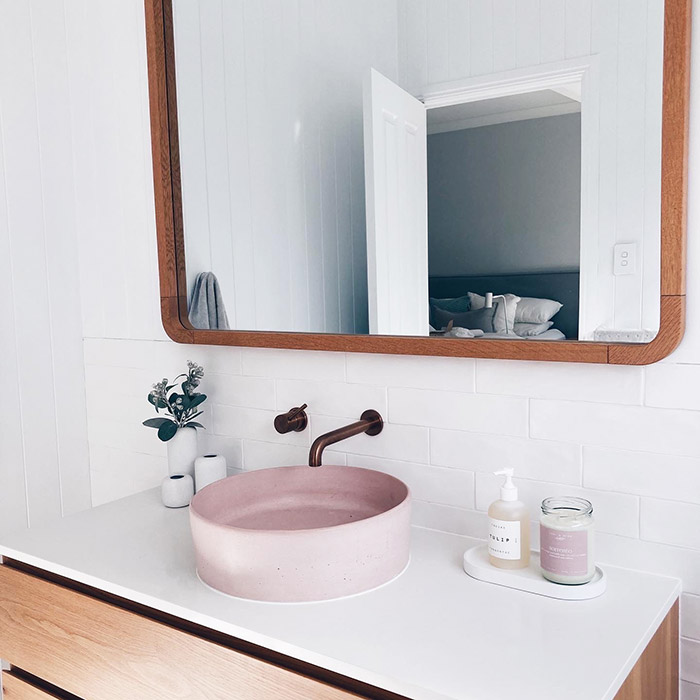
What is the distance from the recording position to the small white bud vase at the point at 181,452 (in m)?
1.46

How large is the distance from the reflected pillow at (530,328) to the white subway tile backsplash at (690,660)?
1.62 ft

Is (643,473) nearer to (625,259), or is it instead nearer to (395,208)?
(625,259)

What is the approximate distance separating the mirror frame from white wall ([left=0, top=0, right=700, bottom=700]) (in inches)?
1.1

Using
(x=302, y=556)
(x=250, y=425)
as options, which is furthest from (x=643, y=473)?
(x=250, y=425)

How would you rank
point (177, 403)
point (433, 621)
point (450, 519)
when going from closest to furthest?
point (433, 621) < point (450, 519) < point (177, 403)

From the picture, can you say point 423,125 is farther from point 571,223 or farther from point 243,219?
point 243,219

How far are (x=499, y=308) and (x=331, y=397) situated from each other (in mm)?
392

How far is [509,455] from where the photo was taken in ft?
3.81

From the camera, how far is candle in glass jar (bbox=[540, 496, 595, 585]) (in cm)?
96

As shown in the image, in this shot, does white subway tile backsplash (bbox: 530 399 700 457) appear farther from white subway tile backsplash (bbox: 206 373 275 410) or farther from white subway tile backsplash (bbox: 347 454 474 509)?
white subway tile backsplash (bbox: 206 373 275 410)

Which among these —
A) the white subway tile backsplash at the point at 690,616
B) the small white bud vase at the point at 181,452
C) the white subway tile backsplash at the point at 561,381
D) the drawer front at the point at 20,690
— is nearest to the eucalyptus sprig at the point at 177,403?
the small white bud vase at the point at 181,452

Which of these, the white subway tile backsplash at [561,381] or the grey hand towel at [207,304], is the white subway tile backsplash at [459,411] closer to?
the white subway tile backsplash at [561,381]

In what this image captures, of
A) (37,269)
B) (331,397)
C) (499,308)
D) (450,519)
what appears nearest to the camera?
(499,308)

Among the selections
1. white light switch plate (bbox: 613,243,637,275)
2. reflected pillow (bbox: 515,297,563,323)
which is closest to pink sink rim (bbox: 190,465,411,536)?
reflected pillow (bbox: 515,297,563,323)
